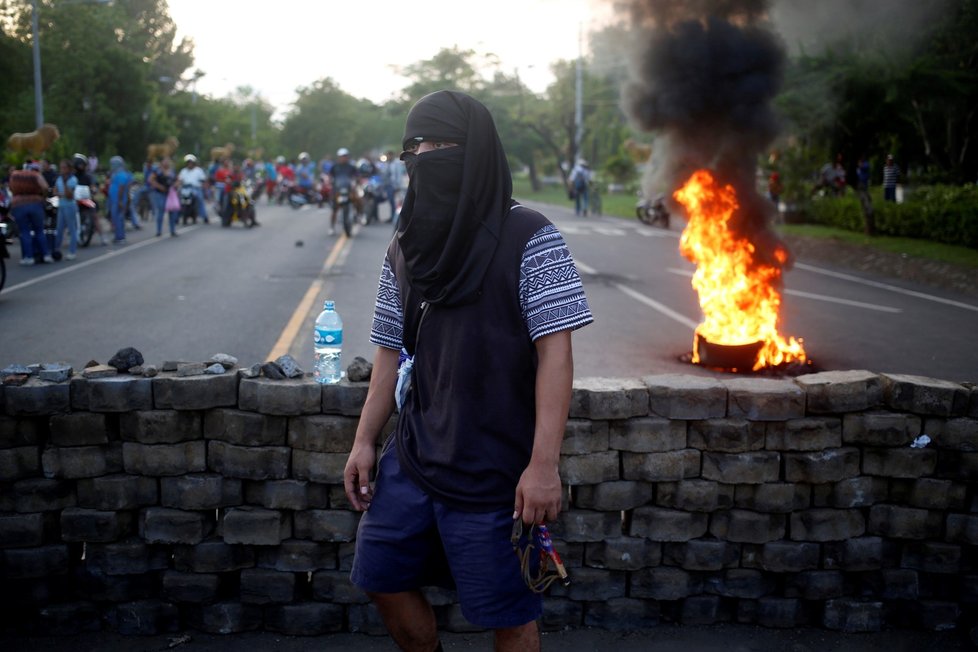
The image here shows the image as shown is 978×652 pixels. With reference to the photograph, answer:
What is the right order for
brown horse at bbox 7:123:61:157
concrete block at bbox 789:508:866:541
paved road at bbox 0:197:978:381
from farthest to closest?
brown horse at bbox 7:123:61:157, paved road at bbox 0:197:978:381, concrete block at bbox 789:508:866:541

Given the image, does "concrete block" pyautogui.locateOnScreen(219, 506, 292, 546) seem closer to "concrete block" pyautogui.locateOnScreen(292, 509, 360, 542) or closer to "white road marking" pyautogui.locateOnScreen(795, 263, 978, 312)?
"concrete block" pyautogui.locateOnScreen(292, 509, 360, 542)

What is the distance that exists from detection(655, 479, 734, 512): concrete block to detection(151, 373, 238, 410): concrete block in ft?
5.94

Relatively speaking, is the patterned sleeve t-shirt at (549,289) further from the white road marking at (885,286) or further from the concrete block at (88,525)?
the white road marking at (885,286)

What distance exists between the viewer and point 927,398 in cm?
413

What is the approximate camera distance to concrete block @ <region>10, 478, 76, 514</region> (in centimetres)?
400

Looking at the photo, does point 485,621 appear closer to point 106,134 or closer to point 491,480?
point 491,480

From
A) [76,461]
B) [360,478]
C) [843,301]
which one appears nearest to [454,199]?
[360,478]

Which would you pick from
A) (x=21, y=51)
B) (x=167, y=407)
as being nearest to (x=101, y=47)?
(x=21, y=51)

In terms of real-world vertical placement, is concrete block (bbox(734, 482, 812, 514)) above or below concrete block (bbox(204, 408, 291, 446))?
below

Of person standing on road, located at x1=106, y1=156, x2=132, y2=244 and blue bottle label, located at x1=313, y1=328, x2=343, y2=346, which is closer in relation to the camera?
blue bottle label, located at x1=313, y1=328, x2=343, y2=346

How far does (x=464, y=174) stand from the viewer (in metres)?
2.70

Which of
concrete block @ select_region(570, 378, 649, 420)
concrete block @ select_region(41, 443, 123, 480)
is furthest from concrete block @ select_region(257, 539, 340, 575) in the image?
concrete block @ select_region(570, 378, 649, 420)

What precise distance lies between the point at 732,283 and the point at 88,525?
6.48m

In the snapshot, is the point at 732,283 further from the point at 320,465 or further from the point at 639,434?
the point at 320,465
